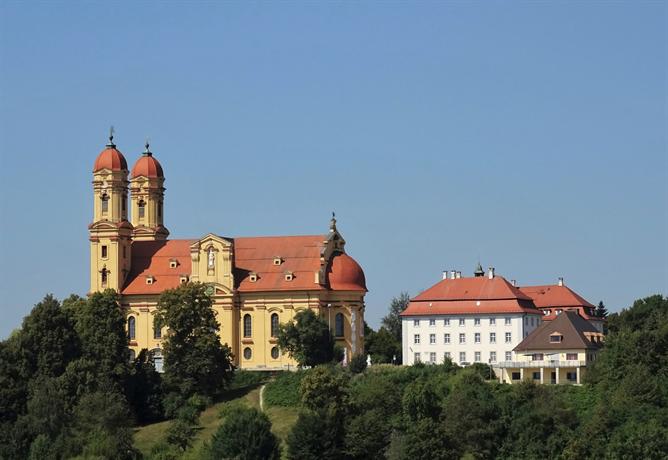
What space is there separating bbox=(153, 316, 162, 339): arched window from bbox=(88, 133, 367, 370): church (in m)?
0.06

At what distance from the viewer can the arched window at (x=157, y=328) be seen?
114m

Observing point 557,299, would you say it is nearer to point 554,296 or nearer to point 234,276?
point 554,296

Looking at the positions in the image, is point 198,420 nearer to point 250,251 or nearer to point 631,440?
point 250,251

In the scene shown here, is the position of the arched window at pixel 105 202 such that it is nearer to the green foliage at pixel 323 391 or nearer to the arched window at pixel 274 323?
the arched window at pixel 274 323

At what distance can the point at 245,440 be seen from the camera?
9662cm

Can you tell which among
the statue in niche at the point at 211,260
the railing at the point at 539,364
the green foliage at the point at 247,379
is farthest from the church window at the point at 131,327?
the railing at the point at 539,364

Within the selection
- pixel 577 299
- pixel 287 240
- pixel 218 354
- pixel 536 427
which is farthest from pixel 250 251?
pixel 536 427

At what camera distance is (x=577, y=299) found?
4958 inches

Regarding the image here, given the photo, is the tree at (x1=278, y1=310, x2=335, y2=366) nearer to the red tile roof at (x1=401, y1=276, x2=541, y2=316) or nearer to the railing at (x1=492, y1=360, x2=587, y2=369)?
the red tile roof at (x1=401, y1=276, x2=541, y2=316)

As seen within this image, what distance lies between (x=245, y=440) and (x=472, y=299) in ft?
86.9

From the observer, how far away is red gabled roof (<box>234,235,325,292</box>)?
119 m

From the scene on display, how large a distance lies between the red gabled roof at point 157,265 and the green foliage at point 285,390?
11.8 m

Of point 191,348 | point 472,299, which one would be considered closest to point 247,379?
point 191,348

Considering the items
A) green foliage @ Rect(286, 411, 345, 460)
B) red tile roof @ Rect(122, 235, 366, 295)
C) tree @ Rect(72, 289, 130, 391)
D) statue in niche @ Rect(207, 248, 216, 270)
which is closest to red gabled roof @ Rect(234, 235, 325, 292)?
red tile roof @ Rect(122, 235, 366, 295)
